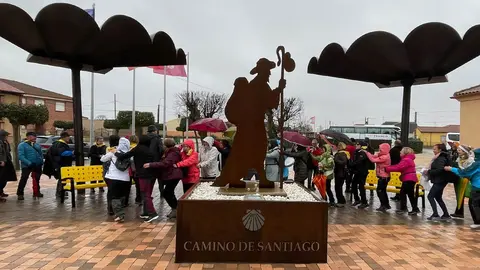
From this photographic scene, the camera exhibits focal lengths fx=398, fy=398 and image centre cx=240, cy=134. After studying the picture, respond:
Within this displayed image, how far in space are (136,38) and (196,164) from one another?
3013mm

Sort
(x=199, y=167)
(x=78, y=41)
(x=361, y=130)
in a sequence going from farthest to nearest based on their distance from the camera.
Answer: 1. (x=361, y=130)
2. (x=78, y=41)
3. (x=199, y=167)

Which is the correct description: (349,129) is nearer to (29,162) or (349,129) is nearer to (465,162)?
(465,162)

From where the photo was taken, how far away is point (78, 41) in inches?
330

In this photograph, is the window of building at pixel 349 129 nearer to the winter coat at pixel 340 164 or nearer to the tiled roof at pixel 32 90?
the tiled roof at pixel 32 90

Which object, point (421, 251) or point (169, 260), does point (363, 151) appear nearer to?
point (421, 251)

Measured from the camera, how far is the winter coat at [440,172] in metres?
7.86

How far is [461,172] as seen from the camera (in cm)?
756

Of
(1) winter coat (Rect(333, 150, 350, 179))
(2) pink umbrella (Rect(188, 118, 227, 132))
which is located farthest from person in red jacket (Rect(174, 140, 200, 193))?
(1) winter coat (Rect(333, 150, 350, 179))

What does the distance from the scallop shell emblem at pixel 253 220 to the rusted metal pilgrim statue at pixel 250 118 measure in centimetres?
133

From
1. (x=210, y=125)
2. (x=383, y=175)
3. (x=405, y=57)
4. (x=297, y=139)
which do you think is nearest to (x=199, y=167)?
(x=297, y=139)

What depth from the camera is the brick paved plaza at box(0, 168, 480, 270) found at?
5059 millimetres

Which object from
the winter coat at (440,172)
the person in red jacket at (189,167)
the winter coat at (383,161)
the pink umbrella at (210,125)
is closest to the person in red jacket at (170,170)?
the person in red jacket at (189,167)

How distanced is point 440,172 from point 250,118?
4.22 meters

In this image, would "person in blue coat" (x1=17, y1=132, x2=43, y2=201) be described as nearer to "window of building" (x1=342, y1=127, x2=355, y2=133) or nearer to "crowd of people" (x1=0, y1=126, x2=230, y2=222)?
"crowd of people" (x1=0, y1=126, x2=230, y2=222)
